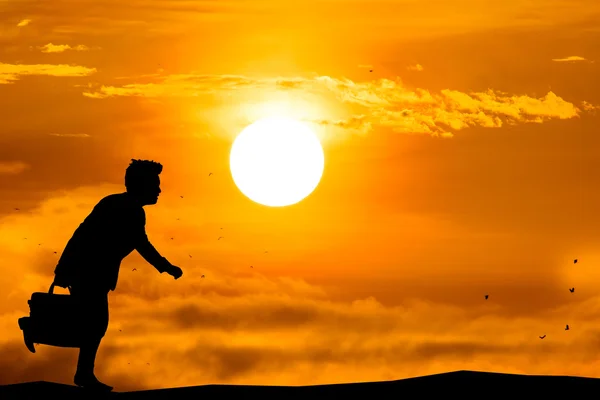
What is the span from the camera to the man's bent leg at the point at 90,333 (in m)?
19.3

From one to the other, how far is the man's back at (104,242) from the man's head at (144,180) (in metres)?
0.13

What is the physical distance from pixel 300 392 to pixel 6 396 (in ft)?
12.6

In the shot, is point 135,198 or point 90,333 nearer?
point 90,333

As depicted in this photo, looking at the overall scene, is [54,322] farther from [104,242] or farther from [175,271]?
[175,271]

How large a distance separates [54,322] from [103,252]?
1.14 m

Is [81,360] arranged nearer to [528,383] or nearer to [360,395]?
[360,395]

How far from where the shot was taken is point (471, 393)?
18.3 meters

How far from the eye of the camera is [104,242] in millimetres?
19547

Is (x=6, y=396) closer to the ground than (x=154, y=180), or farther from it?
closer to the ground

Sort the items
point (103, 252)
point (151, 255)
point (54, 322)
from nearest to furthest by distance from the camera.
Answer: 1. point (54, 322)
2. point (103, 252)
3. point (151, 255)

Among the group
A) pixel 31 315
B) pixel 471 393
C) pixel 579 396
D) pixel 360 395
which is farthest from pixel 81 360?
pixel 579 396

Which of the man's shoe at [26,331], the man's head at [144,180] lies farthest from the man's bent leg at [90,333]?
the man's head at [144,180]

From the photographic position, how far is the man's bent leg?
63.2 feet

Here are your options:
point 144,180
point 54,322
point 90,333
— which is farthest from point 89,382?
point 144,180
